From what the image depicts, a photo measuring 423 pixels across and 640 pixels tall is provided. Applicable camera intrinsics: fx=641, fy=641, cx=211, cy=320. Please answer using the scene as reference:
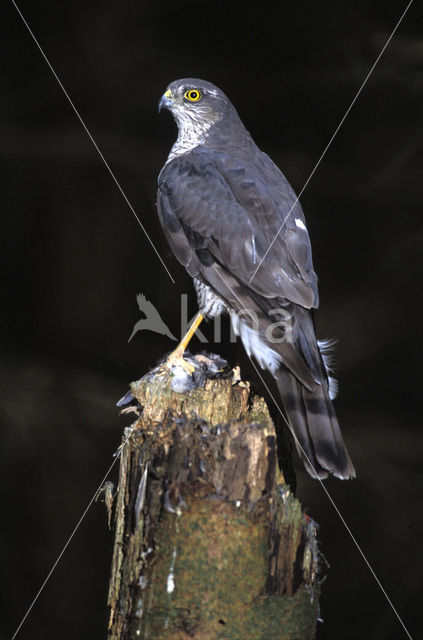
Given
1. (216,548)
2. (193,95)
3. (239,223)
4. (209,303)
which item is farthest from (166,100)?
(216,548)

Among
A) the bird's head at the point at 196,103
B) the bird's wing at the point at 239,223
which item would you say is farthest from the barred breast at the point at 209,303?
the bird's head at the point at 196,103

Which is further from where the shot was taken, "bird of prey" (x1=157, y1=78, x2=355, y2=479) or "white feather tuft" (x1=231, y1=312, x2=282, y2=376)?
"white feather tuft" (x1=231, y1=312, x2=282, y2=376)

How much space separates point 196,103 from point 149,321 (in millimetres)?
984

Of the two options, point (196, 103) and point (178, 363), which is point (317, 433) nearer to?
point (178, 363)

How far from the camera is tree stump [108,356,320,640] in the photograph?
1545 mm

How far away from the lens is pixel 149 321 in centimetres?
295

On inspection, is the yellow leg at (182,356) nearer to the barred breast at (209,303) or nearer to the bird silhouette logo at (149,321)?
the barred breast at (209,303)

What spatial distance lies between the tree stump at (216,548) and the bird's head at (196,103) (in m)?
1.58

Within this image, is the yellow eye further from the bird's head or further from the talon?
the talon

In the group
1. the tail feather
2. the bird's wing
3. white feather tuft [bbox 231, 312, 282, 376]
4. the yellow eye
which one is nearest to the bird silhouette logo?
the bird's wing

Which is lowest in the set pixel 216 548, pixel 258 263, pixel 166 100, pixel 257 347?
pixel 216 548

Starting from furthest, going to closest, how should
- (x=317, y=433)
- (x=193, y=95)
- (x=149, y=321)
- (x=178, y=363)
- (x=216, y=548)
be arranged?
(x=149, y=321) < (x=193, y=95) < (x=178, y=363) < (x=317, y=433) < (x=216, y=548)

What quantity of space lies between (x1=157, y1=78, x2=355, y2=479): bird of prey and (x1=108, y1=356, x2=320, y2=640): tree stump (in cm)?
41

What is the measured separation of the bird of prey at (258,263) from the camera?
204 cm
